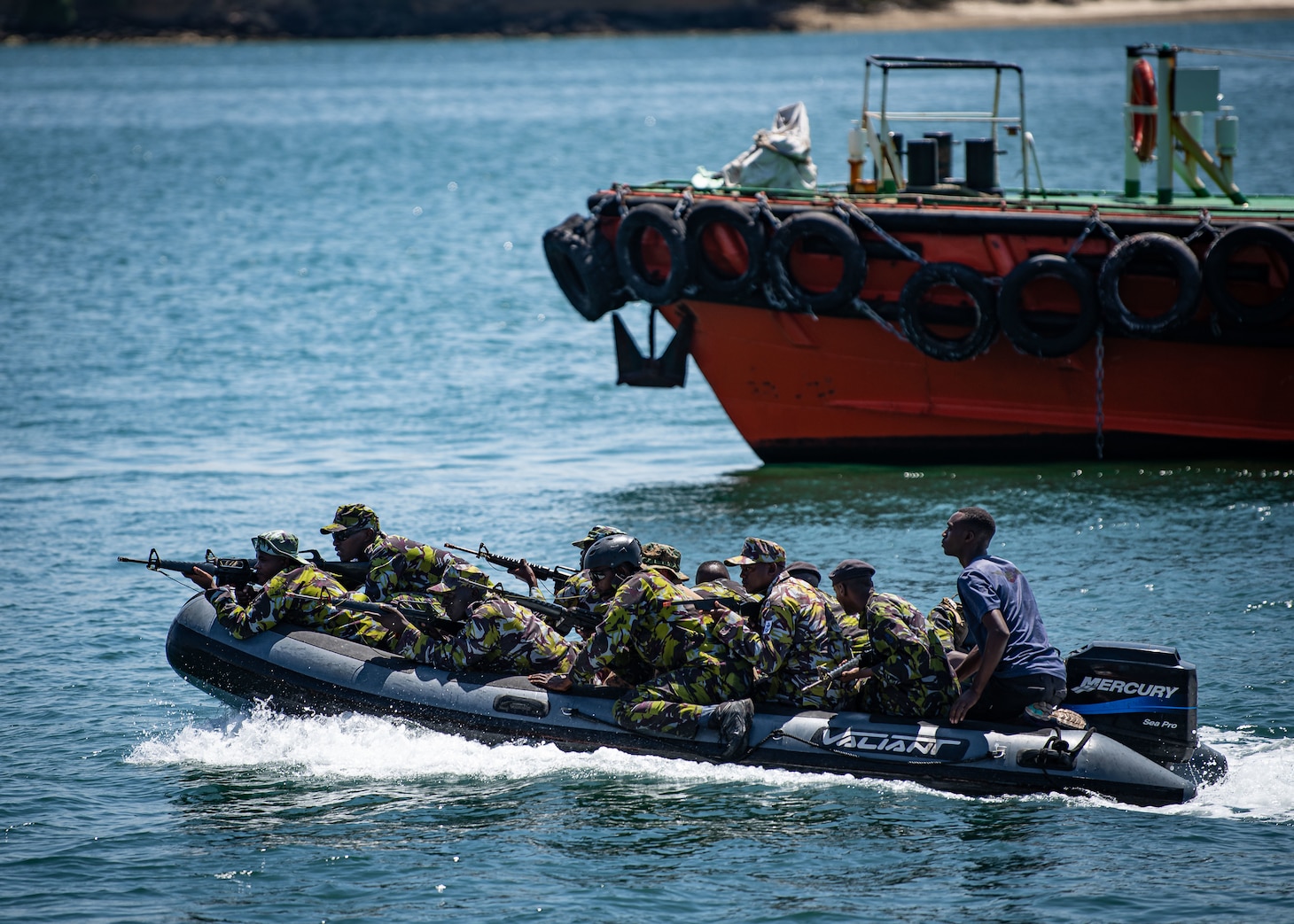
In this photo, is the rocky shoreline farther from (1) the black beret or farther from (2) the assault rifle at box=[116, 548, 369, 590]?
(1) the black beret

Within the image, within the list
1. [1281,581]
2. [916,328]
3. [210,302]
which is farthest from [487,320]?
[1281,581]

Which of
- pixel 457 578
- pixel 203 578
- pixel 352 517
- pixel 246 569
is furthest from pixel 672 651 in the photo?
pixel 203 578

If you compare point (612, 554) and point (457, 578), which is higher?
point (612, 554)

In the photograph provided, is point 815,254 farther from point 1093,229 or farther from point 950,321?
point 1093,229

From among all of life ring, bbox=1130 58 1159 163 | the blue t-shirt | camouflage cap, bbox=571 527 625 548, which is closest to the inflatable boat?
the blue t-shirt

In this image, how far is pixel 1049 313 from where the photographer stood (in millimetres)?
15539

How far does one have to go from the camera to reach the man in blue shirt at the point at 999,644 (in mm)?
8656

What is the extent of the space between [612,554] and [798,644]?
121cm

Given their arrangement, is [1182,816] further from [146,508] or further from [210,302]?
[210,302]

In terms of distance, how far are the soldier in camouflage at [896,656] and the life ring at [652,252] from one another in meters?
7.61

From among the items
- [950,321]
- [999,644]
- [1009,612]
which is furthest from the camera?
[950,321]

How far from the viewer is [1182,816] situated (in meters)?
8.92

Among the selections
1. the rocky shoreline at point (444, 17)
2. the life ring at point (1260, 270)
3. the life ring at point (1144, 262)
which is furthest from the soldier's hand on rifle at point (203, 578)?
the rocky shoreline at point (444, 17)

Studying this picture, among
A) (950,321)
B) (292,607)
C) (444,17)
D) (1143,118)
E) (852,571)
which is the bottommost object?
(292,607)
